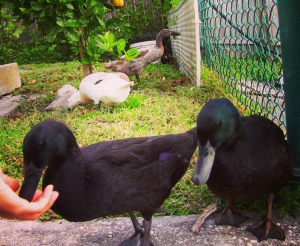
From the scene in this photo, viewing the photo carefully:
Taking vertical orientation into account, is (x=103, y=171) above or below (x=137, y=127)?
above

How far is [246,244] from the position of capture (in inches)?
78.0

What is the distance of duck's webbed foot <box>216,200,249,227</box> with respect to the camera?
2.14 meters

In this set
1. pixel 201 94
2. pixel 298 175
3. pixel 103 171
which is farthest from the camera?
pixel 201 94

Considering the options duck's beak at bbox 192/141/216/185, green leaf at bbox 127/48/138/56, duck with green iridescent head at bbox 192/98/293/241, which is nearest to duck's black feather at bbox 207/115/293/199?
duck with green iridescent head at bbox 192/98/293/241

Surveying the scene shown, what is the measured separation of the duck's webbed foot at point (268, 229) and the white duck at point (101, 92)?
9.06 ft

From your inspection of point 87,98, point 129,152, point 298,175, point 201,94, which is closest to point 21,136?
point 87,98

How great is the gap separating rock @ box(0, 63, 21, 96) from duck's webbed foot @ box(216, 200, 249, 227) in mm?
4807

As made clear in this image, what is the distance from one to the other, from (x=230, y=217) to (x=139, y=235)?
23.4 inches

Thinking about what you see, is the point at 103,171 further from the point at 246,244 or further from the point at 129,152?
the point at 246,244

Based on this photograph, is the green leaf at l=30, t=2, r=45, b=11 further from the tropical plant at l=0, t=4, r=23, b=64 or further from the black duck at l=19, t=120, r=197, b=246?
the black duck at l=19, t=120, r=197, b=246

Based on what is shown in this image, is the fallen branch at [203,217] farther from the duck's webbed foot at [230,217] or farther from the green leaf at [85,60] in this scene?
the green leaf at [85,60]

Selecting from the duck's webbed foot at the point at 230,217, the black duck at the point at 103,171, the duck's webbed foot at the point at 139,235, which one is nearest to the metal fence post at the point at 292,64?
the duck's webbed foot at the point at 230,217

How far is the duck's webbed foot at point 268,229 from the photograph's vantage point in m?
1.98

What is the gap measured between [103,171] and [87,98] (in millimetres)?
2791
